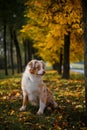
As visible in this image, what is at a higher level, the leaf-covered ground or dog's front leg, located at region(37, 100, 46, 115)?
dog's front leg, located at region(37, 100, 46, 115)

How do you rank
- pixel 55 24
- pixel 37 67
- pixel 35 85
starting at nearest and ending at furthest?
pixel 37 67
pixel 35 85
pixel 55 24

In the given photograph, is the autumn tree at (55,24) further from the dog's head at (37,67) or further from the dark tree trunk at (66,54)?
the dog's head at (37,67)

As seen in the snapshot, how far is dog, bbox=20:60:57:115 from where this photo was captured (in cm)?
866

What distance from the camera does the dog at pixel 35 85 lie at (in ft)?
28.4

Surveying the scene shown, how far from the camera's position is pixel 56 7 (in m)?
11.9

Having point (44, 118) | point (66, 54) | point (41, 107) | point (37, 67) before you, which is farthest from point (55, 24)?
point (44, 118)

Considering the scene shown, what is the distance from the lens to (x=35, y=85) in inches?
351

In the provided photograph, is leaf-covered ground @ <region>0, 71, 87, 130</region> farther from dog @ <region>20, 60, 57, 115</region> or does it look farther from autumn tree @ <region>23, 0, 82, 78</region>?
autumn tree @ <region>23, 0, 82, 78</region>

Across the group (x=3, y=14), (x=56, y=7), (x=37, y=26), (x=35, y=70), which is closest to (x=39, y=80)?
(x=35, y=70)

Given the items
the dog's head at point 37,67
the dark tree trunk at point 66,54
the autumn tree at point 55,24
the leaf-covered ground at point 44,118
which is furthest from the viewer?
the dark tree trunk at point 66,54

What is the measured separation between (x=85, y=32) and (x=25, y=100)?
7.68ft

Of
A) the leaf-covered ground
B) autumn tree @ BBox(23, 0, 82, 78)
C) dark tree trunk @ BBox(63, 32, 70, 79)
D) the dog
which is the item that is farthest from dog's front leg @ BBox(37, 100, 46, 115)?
dark tree trunk @ BBox(63, 32, 70, 79)

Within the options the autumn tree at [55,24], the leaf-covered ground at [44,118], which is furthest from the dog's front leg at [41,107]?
the autumn tree at [55,24]

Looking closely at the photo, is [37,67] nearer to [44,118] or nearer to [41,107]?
[41,107]
